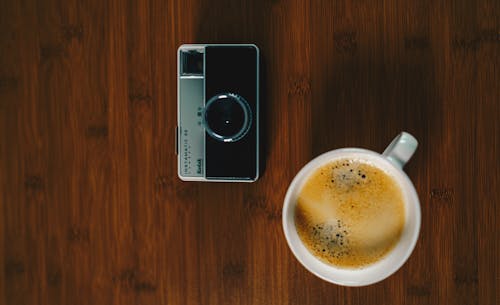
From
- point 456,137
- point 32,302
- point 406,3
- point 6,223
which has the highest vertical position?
point 406,3

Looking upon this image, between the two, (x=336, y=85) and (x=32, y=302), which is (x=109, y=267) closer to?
(x=32, y=302)

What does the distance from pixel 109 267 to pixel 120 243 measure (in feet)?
0.12

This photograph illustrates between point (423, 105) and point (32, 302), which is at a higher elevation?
point (423, 105)

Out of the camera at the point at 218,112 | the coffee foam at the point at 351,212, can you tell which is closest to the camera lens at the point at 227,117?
the camera at the point at 218,112

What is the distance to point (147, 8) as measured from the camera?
22.9 inches

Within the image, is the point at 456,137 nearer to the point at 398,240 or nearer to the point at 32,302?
the point at 398,240

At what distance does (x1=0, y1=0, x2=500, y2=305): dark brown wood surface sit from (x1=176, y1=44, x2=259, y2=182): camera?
1.3 inches

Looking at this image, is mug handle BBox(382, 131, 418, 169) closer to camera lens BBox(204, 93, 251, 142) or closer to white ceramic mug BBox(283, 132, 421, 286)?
white ceramic mug BBox(283, 132, 421, 286)

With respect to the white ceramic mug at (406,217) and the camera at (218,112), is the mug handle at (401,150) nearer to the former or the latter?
the white ceramic mug at (406,217)

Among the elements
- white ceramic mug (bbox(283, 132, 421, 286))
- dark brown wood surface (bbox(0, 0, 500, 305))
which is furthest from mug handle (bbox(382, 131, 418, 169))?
dark brown wood surface (bbox(0, 0, 500, 305))

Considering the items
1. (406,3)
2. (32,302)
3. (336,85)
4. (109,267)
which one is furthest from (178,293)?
(406,3)

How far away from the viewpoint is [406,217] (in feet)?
1.56

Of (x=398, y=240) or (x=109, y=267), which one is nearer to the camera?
(x=398, y=240)

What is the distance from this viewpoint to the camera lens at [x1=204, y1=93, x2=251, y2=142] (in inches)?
20.3
